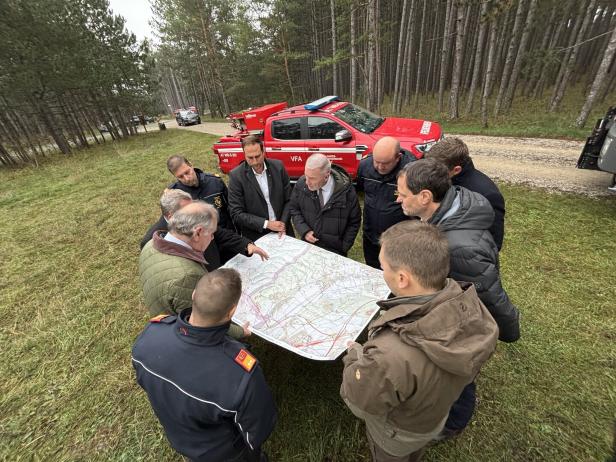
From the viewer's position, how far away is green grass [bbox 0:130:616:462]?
7.06 feet

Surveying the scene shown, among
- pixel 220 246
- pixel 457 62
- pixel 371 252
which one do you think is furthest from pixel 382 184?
pixel 457 62

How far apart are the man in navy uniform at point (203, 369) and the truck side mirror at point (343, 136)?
186 inches

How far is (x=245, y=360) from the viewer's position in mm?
1366

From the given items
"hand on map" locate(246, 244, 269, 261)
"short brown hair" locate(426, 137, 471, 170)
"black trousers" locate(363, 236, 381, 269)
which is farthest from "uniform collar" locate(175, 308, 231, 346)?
"black trousers" locate(363, 236, 381, 269)

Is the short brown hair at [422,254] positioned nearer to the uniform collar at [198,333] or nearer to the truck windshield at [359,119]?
the uniform collar at [198,333]

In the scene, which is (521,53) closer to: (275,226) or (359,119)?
(359,119)

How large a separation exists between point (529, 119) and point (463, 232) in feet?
42.1

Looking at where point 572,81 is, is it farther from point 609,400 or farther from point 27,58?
point 27,58

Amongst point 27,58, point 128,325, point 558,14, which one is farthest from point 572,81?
point 27,58

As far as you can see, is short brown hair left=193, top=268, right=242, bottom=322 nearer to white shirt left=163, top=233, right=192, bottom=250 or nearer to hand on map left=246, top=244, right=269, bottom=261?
white shirt left=163, top=233, right=192, bottom=250

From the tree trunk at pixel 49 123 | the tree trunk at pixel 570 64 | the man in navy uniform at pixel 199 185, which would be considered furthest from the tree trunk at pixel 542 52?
the tree trunk at pixel 49 123

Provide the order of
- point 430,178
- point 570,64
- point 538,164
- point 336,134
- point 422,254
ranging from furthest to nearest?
1. point 570,64
2. point 538,164
3. point 336,134
4. point 430,178
5. point 422,254

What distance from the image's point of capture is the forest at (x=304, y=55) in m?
12.1

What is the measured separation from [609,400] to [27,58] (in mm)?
21278
